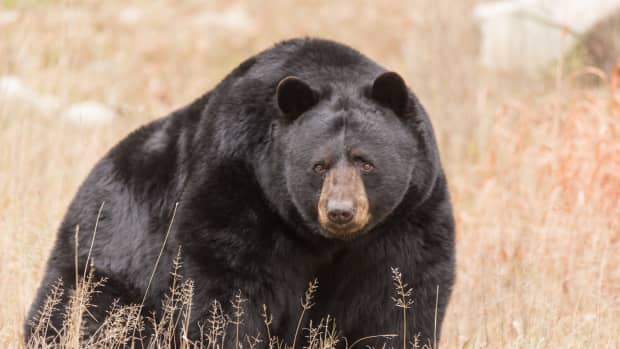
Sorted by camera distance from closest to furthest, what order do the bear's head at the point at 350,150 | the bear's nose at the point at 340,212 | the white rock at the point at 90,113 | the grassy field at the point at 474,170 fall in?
the bear's nose at the point at 340,212, the bear's head at the point at 350,150, the grassy field at the point at 474,170, the white rock at the point at 90,113

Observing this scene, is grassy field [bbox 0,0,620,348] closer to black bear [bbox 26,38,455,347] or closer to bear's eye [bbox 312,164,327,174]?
black bear [bbox 26,38,455,347]

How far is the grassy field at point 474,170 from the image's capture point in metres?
5.27

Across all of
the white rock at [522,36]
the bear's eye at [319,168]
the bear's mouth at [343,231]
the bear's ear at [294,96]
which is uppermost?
the white rock at [522,36]

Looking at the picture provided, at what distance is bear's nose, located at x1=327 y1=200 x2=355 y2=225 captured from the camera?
3.63 m

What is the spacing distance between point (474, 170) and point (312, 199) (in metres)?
5.42

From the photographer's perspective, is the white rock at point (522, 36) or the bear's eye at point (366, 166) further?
the white rock at point (522, 36)

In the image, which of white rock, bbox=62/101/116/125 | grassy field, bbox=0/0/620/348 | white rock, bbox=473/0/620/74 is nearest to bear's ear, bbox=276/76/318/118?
grassy field, bbox=0/0/620/348

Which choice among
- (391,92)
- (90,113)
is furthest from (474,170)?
A: (391,92)

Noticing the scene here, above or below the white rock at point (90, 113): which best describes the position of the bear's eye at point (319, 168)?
below

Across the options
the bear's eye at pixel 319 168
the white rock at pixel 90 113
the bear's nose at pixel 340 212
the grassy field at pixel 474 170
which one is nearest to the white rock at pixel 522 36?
the grassy field at pixel 474 170

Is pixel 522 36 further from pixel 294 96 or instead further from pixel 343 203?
pixel 343 203

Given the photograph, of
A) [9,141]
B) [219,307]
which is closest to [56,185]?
[9,141]

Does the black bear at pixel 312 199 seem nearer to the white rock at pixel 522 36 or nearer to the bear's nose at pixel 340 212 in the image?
the bear's nose at pixel 340 212

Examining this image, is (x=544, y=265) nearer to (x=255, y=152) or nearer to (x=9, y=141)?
(x=255, y=152)
